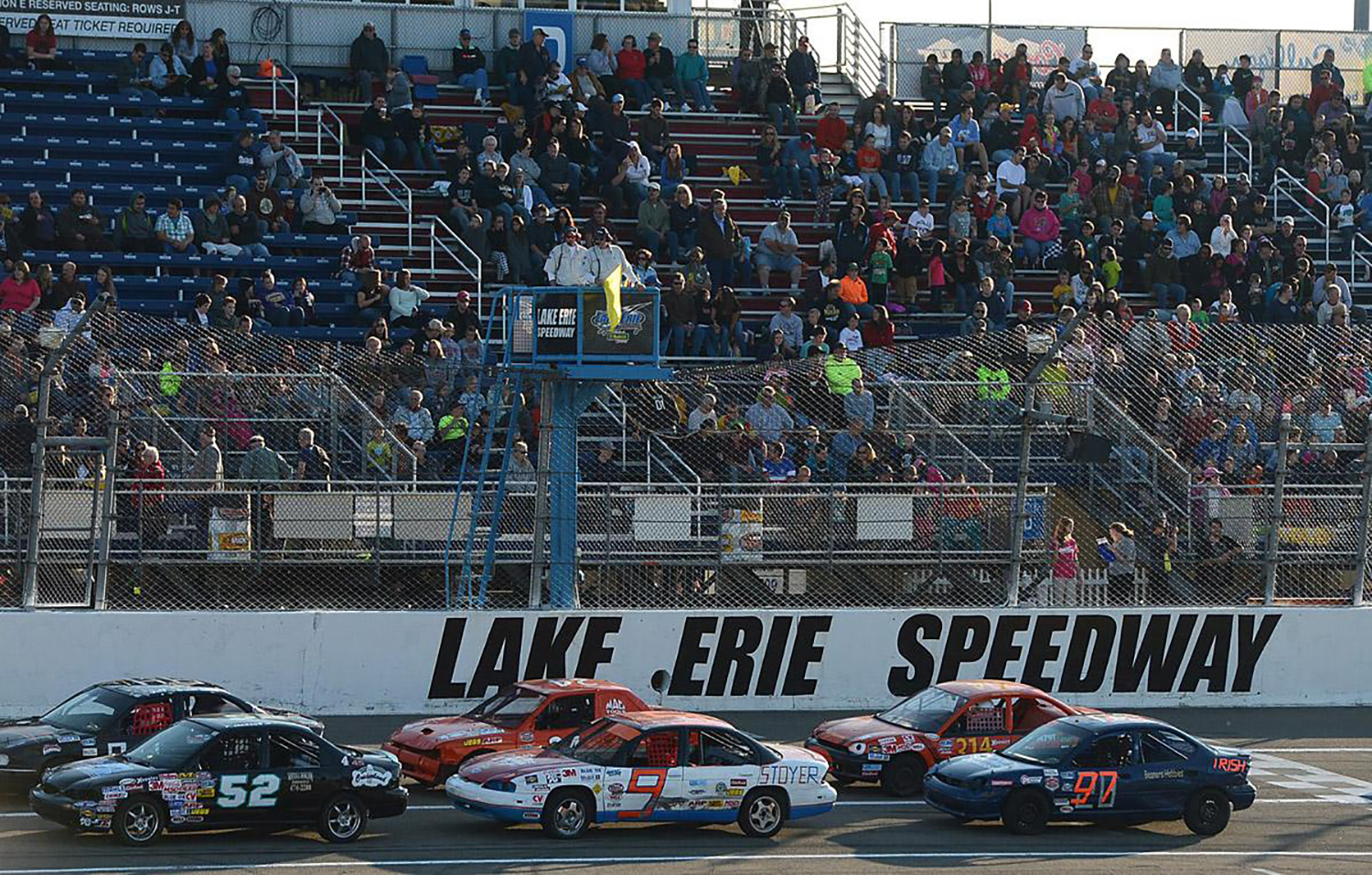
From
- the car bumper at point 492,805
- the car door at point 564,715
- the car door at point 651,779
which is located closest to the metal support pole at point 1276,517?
the car door at point 564,715

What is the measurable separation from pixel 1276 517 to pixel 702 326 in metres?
9.00

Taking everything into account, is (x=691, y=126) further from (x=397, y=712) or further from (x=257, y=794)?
(x=257, y=794)

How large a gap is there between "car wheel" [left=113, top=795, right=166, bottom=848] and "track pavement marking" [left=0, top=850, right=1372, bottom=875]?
69 cm

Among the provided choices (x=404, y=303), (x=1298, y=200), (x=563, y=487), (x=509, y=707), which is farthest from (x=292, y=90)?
(x=509, y=707)

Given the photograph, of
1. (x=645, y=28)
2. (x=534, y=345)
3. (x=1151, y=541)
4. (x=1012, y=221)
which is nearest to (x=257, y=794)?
(x=534, y=345)

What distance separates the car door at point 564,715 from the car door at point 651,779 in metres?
2.01

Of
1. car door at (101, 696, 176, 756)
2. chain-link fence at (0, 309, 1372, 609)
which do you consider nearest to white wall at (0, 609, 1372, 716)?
chain-link fence at (0, 309, 1372, 609)

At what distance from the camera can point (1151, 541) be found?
2253cm

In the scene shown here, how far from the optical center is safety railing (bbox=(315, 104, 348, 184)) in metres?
32.6

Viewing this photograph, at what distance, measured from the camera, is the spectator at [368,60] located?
34156mm

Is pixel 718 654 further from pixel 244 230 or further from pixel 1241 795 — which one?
pixel 244 230

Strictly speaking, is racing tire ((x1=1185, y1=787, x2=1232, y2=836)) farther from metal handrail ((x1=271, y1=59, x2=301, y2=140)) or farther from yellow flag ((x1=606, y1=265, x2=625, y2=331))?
metal handrail ((x1=271, y1=59, x2=301, y2=140))

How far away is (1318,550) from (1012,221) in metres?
12.5

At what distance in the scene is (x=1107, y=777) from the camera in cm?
1683
